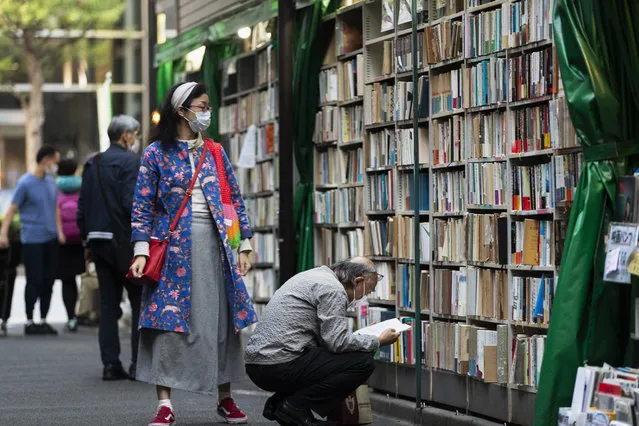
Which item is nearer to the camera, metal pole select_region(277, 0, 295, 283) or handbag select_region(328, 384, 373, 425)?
handbag select_region(328, 384, 373, 425)

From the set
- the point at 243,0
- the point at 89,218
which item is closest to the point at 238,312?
the point at 89,218

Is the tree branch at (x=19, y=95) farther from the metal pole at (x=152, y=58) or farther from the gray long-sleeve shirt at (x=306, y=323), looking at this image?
the gray long-sleeve shirt at (x=306, y=323)

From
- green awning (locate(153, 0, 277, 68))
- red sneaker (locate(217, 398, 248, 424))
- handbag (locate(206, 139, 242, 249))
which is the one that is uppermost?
green awning (locate(153, 0, 277, 68))

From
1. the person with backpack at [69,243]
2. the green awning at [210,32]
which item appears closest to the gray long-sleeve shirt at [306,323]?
the green awning at [210,32]

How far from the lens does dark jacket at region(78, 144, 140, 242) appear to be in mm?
10617

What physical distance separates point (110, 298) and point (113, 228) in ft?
1.72

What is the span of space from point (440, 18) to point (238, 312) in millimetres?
2201

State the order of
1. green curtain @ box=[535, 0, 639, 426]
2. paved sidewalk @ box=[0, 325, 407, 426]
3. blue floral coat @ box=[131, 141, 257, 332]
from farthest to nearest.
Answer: paved sidewalk @ box=[0, 325, 407, 426], blue floral coat @ box=[131, 141, 257, 332], green curtain @ box=[535, 0, 639, 426]

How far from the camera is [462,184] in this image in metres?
8.57

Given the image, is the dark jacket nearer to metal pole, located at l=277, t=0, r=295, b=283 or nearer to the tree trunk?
metal pole, located at l=277, t=0, r=295, b=283

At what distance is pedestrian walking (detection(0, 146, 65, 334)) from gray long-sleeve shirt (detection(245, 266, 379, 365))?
803cm

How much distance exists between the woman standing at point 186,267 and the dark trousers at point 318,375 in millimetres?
806

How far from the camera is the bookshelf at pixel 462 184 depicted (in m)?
7.62

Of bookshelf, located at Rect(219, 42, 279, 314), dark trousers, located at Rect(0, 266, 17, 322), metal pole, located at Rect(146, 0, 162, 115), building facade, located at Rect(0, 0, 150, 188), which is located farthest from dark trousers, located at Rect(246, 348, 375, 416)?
building facade, located at Rect(0, 0, 150, 188)
